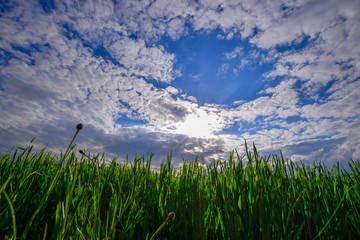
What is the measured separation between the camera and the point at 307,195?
1.61m

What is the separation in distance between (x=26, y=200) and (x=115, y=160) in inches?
52.4

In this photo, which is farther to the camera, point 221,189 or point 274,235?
point 221,189

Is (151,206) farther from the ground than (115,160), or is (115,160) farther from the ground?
(115,160)

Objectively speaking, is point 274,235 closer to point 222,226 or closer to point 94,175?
point 222,226

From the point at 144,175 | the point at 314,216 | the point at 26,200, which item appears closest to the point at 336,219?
the point at 314,216

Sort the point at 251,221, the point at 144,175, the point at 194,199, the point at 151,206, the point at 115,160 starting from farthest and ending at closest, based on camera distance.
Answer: the point at 115,160 < the point at 144,175 < the point at 151,206 < the point at 194,199 < the point at 251,221

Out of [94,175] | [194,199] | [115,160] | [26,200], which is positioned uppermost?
[115,160]

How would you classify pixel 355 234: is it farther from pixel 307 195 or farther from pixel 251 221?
pixel 251 221

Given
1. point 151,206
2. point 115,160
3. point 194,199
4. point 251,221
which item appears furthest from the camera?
point 115,160

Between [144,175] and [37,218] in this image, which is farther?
[144,175]

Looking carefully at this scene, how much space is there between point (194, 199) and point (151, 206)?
1.73 ft

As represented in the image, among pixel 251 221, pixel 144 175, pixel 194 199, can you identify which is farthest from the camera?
pixel 144 175

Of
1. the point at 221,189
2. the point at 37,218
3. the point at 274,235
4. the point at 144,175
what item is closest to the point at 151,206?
the point at 144,175

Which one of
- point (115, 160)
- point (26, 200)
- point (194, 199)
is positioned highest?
point (115, 160)
